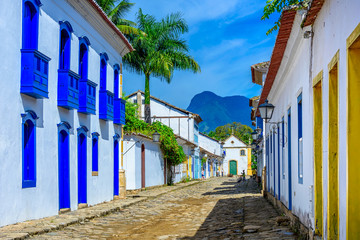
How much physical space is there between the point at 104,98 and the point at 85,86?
2196 mm

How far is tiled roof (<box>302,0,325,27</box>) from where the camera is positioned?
6226 millimetres

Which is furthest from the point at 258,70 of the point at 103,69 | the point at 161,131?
the point at 103,69

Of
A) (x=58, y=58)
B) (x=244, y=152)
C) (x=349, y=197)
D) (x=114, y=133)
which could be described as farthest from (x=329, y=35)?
(x=244, y=152)

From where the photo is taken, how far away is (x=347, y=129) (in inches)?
185

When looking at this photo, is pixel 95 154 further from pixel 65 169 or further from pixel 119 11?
pixel 119 11

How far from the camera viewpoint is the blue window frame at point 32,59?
10367mm

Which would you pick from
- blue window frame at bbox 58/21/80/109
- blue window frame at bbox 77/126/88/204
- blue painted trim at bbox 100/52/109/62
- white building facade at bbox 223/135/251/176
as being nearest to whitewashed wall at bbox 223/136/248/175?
white building facade at bbox 223/135/251/176

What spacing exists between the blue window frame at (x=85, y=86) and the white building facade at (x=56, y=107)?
29 mm

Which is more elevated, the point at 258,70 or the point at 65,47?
the point at 258,70

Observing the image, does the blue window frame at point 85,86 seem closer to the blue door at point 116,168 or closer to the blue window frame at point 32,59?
the blue window frame at point 32,59

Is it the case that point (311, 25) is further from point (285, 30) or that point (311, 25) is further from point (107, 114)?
point (107, 114)

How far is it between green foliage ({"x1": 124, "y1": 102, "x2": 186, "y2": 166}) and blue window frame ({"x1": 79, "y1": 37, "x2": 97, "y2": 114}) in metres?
12.8

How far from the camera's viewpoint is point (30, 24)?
36.1 ft

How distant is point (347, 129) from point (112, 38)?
45.7 feet
